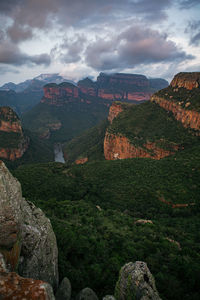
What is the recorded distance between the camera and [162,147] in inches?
2379

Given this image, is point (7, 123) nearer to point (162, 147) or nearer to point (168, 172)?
point (162, 147)

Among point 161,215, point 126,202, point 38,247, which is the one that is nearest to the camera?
point 38,247

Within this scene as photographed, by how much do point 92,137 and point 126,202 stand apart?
104345 mm

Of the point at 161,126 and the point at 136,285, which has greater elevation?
the point at 161,126

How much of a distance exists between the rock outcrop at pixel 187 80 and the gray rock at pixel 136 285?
7746 cm

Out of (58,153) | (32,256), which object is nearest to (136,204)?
(32,256)

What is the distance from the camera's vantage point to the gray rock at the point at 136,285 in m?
9.51

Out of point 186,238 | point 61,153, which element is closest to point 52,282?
point 186,238

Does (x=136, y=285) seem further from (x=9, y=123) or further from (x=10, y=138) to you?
(x=9, y=123)

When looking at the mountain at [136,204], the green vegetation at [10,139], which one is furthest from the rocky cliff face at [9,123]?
the mountain at [136,204]

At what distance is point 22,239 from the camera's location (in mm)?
10188

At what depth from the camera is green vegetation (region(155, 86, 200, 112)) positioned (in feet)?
206

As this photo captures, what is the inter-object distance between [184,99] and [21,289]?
7774 cm

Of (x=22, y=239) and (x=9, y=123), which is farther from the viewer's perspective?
(x=9, y=123)
